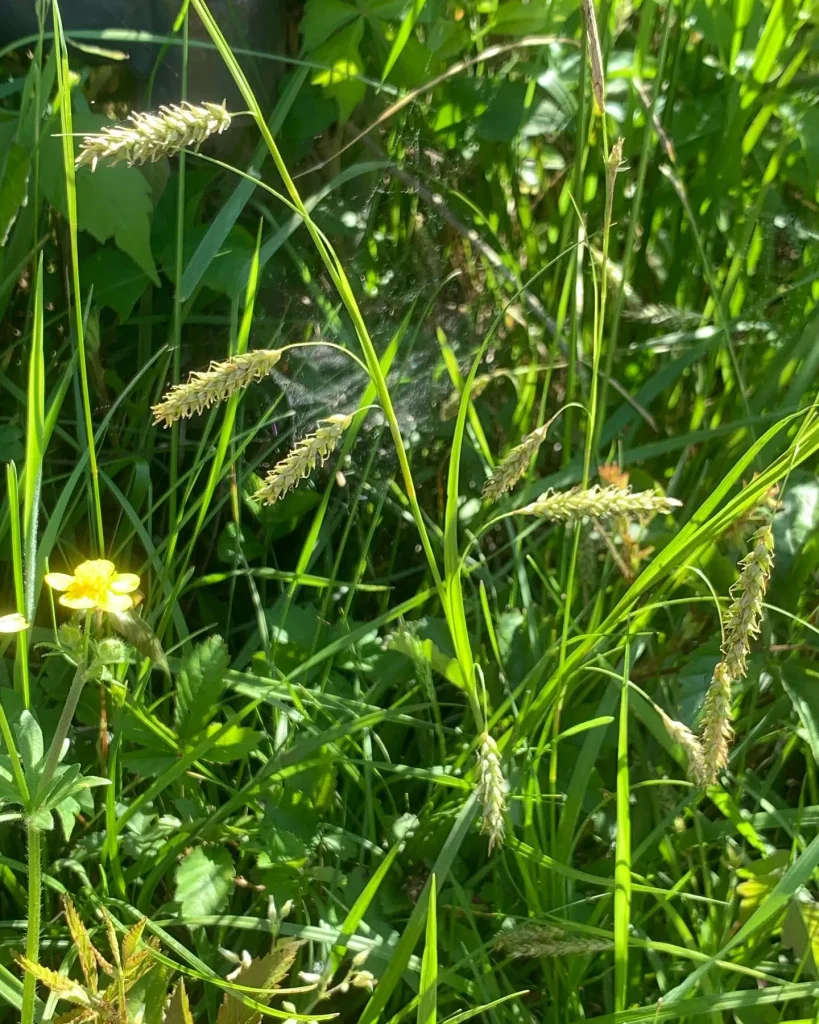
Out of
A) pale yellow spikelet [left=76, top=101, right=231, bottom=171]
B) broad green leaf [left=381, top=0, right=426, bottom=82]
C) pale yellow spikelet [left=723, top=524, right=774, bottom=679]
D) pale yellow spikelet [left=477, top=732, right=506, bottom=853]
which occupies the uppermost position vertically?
broad green leaf [left=381, top=0, right=426, bottom=82]

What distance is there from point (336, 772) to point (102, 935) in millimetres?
317

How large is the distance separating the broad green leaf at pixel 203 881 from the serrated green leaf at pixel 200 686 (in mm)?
137

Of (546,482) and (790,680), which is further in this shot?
(546,482)

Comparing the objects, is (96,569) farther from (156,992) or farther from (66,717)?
(156,992)

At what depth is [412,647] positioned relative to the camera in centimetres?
94

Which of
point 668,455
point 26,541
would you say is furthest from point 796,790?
point 26,541

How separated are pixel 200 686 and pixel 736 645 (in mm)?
604

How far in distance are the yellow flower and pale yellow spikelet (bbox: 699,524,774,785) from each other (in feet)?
1.57

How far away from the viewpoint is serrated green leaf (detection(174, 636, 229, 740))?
99 cm

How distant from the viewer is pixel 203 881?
955 mm

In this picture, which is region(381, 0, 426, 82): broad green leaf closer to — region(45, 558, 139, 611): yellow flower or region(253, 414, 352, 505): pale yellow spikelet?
region(253, 414, 352, 505): pale yellow spikelet

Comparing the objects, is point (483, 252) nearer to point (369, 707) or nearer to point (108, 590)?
point (369, 707)

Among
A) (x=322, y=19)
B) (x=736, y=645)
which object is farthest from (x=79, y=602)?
(x=322, y=19)

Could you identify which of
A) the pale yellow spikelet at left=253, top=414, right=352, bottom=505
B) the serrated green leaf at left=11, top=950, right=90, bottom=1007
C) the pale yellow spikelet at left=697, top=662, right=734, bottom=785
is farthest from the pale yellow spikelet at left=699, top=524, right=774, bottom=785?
the serrated green leaf at left=11, top=950, right=90, bottom=1007
